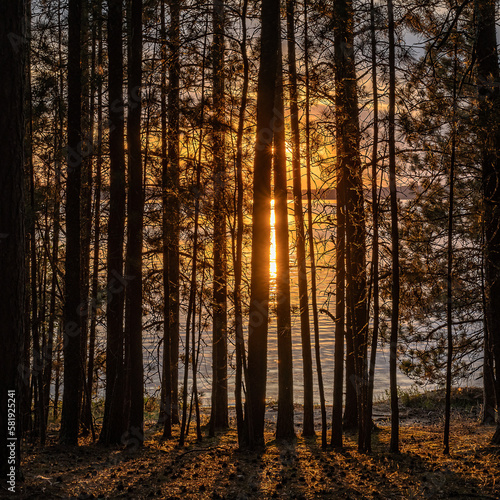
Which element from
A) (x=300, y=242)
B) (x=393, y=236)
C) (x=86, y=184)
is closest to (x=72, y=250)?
(x=86, y=184)

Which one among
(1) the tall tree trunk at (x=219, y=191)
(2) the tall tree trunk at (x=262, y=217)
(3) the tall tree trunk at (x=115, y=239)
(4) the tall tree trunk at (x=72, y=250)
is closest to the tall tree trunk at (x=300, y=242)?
(1) the tall tree trunk at (x=219, y=191)

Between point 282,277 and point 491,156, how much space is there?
4792mm

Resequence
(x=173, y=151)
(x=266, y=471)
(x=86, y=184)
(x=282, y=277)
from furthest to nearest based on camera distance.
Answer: (x=86, y=184)
(x=173, y=151)
(x=282, y=277)
(x=266, y=471)

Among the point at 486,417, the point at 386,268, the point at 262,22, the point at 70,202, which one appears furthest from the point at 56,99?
the point at 486,417

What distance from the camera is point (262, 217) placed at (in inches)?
396

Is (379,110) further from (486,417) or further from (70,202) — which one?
(486,417)

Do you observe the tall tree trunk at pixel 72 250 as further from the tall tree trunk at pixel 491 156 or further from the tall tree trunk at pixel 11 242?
the tall tree trunk at pixel 491 156

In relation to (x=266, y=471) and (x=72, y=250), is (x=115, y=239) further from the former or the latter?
(x=266, y=471)

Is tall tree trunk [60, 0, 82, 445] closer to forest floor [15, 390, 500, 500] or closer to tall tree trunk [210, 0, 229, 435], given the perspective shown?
forest floor [15, 390, 500, 500]

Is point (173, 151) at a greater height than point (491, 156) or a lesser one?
greater

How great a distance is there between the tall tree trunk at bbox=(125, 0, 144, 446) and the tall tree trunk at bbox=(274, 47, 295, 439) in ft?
9.79

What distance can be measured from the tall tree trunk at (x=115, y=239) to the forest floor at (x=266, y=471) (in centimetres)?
87

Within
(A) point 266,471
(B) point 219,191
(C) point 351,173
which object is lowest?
(A) point 266,471

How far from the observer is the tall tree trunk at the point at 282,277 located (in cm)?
1189
